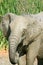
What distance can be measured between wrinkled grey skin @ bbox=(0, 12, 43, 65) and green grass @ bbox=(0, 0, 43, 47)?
2764 millimetres

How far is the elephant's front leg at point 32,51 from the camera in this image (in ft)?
17.4

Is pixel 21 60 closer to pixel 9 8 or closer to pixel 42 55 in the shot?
pixel 42 55

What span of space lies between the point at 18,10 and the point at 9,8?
289 millimetres

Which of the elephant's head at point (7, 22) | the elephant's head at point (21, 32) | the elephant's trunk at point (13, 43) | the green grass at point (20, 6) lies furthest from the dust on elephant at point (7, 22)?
the green grass at point (20, 6)

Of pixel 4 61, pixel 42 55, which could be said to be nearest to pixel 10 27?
pixel 42 55

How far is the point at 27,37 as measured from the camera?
5.09m

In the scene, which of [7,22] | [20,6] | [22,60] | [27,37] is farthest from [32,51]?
[20,6]

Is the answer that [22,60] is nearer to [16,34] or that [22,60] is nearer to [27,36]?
[27,36]

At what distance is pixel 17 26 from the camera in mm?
4863

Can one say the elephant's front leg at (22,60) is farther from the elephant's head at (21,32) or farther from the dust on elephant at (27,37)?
the elephant's head at (21,32)

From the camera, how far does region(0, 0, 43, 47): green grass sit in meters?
8.32

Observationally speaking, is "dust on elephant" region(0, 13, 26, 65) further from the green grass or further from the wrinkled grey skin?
the green grass

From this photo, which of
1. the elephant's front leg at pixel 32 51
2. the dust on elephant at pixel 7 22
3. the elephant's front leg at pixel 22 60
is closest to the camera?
the dust on elephant at pixel 7 22

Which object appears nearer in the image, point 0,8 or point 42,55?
point 42,55
